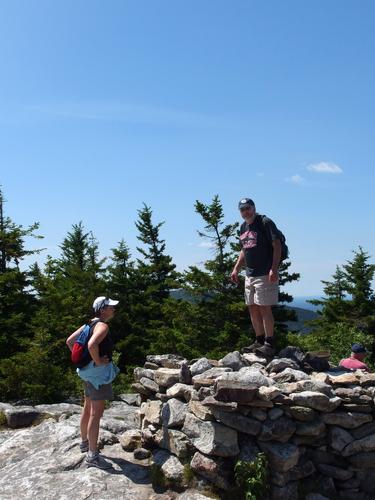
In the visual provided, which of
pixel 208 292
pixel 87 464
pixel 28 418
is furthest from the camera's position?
pixel 208 292

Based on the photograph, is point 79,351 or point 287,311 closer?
point 79,351

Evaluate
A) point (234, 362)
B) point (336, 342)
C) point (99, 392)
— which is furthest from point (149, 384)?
point (336, 342)

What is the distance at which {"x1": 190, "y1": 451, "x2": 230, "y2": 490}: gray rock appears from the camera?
6.06 meters

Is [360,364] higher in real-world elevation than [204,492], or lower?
higher

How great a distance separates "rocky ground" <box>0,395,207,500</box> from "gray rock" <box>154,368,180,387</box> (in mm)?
1109

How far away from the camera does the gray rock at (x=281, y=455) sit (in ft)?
20.0

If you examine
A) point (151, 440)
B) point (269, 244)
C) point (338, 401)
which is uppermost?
point (269, 244)

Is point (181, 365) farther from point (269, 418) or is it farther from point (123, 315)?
point (123, 315)

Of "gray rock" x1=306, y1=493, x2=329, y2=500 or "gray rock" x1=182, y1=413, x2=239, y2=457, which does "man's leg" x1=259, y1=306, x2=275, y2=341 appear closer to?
"gray rock" x1=182, y1=413, x2=239, y2=457

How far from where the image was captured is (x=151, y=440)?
7043mm

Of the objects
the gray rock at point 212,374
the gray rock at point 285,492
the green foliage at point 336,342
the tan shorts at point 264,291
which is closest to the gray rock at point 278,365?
the gray rock at point 212,374

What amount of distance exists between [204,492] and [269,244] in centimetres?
377

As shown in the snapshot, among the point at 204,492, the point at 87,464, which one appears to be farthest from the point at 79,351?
the point at 204,492

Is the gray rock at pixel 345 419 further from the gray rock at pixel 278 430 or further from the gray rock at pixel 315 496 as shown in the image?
the gray rock at pixel 315 496
